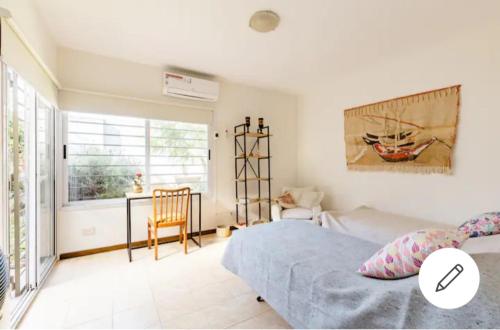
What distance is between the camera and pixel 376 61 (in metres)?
3.01

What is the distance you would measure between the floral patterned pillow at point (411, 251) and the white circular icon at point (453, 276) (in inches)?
14.5

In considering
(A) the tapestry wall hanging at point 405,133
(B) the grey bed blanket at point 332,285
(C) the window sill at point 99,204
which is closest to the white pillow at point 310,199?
(A) the tapestry wall hanging at point 405,133

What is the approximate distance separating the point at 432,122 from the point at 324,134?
4.91ft

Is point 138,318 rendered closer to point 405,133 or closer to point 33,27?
point 33,27

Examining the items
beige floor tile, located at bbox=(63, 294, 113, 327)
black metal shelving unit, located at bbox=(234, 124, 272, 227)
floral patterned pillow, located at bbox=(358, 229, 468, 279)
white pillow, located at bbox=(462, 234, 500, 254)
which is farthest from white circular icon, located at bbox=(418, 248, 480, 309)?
black metal shelving unit, located at bbox=(234, 124, 272, 227)

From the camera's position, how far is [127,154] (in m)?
3.08

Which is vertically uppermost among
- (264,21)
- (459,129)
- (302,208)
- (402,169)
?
(264,21)

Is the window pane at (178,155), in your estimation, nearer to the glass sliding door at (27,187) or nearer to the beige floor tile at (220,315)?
the glass sliding door at (27,187)

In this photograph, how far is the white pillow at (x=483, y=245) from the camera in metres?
1.40

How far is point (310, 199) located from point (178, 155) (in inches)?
79.2

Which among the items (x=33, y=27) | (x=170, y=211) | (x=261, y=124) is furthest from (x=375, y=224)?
(x=33, y=27)

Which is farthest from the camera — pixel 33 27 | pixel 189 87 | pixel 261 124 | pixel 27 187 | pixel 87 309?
pixel 261 124

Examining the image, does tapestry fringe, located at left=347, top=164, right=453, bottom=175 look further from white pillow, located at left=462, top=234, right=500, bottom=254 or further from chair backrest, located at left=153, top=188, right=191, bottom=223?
chair backrest, located at left=153, top=188, right=191, bottom=223

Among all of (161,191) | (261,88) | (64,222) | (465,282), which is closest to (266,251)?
(465,282)
